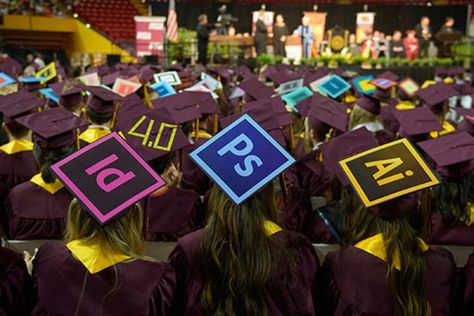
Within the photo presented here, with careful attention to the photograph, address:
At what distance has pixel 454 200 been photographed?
2830 mm

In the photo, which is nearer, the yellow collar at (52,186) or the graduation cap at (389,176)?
the graduation cap at (389,176)

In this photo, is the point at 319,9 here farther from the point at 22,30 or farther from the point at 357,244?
the point at 357,244

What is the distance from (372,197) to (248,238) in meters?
0.52

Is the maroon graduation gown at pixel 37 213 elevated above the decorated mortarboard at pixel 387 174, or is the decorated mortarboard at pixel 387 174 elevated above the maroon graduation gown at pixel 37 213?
the decorated mortarboard at pixel 387 174

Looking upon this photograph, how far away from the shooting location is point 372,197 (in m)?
2.06

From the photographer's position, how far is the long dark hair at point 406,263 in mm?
1985

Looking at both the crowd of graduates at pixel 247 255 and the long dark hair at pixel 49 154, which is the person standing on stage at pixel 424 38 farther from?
the long dark hair at pixel 49 154

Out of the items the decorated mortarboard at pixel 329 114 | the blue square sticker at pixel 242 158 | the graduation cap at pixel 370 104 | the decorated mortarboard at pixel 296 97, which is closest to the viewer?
the blue square sticker at pixel 242 158

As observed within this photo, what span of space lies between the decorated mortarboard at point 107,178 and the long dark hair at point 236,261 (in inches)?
11.0

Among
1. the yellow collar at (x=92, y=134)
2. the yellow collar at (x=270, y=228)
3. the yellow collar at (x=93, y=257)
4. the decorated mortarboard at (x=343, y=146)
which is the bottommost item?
the yellow collar at (x=92, y=134)

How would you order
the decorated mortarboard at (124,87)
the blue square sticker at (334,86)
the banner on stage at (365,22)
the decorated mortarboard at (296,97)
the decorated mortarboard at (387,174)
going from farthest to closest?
the banner on stage at (365,22) → the blue square sticker at (334,86) → the decorated mortarboard at (124,87) → the decorated mortarboard at (296,97) → the decorated mortarboard at (387,174)

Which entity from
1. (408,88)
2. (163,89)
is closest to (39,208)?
(163,89)

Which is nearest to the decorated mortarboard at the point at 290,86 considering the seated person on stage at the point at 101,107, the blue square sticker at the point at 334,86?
the blue square sticker at the point at 334,86

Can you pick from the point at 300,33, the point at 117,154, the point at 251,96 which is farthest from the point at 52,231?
the point at 300,33
